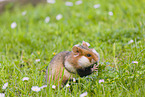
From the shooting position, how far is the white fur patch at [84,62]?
274cm

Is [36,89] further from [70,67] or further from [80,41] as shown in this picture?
[80,41]

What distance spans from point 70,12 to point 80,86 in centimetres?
319

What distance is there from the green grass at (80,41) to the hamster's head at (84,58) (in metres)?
0.13

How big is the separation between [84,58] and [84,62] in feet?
0.18

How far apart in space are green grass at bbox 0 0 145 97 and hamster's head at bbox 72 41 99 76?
0.44 feet

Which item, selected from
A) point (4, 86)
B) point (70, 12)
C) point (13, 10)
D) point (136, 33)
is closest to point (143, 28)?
point (136, 33)

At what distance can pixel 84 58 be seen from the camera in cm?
275

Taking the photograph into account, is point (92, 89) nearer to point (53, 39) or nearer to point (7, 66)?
point (7, 66)

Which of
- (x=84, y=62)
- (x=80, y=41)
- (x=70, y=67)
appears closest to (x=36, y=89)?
(x=70, y=67)

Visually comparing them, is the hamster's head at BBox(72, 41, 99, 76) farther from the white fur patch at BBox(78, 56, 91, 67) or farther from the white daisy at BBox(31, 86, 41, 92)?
the white daisy at BBox(31, 86, 41, 92)

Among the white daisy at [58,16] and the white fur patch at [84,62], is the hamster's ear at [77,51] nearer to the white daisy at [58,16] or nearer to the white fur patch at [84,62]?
the white fur patch at [84,62]

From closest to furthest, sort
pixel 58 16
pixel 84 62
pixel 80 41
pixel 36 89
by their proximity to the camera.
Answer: pixel 36 89, pixel 84 62, pixel 80 41, pixel 58 16

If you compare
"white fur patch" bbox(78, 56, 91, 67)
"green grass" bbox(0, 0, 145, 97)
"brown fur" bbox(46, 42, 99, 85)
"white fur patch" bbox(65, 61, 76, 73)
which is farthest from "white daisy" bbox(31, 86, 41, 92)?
"white fur patch" bbox(78, 56, 91, 67)

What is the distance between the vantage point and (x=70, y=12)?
5.57 m
